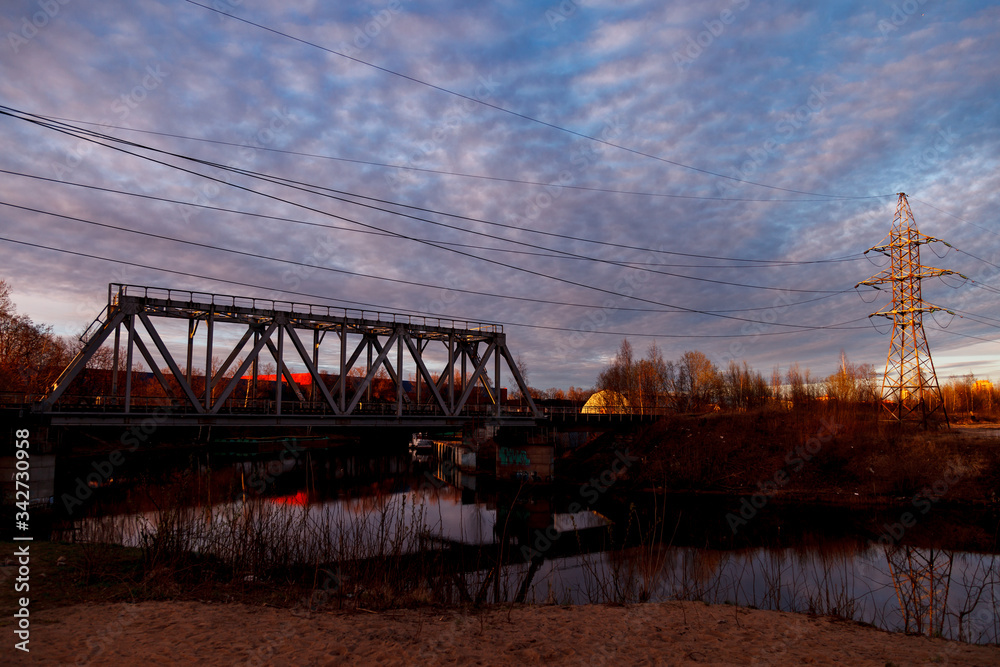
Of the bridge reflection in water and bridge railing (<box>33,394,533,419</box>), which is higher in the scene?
Answer: bridge railing (<box>33,394,533,419</box>)

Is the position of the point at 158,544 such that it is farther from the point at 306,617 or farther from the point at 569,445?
the point at 569,445

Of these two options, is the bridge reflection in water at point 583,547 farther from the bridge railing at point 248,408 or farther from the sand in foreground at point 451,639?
the bridge railing at point 248,408

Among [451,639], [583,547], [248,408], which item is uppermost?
[248,408]

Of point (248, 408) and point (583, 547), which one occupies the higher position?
point (248, 408)

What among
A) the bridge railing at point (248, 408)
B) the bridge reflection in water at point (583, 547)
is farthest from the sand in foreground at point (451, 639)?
the bridge railing at point (248, 408)

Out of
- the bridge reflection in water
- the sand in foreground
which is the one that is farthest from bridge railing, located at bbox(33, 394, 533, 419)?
the sand in foreground

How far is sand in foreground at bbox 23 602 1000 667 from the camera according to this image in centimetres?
880

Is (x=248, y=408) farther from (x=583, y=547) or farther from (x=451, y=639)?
(x=451, y=639)

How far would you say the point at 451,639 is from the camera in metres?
10.0

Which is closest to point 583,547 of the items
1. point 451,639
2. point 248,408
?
point 451,639

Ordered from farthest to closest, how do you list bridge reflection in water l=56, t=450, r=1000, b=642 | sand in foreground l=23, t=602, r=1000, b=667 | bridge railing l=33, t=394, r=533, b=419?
bridge railing l=33, t=394, r=533, b=419, bridge reflection in water l=56, t=450, r=1000, b=642, sand in foreground l=23, t=602, r=1000, b=667

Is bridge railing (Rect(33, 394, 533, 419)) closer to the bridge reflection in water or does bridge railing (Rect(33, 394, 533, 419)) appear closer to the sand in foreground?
the bridge reflection in water

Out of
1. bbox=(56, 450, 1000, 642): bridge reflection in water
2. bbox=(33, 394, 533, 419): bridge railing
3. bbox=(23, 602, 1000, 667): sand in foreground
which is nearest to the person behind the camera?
bbox=(23, 602, 1000, 667): sand in foreground

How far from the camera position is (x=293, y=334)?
3847 cm
